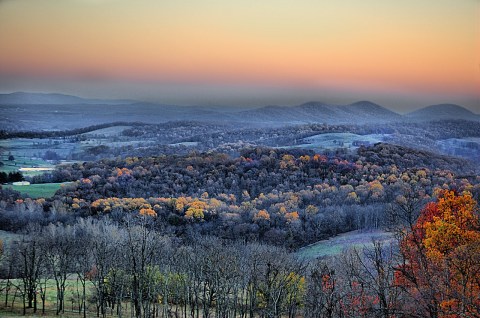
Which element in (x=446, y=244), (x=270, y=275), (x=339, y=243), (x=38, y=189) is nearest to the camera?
(x=446, y=244)

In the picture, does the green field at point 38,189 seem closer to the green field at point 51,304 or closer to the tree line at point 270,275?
the tree line at point 270,275

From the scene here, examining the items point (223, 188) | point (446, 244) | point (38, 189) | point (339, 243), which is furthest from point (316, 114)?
point (446, 244)

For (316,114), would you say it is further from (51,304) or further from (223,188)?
(51,304)

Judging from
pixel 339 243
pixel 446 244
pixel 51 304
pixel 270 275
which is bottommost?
pixel 339 243

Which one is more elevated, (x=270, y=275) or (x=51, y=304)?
(x=270, y=275)

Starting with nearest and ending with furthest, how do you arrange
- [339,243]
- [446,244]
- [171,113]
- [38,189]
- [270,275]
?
1. [446,244]
2. [270,275]
3. [339,243]
4. [38,189]
5. [171,113]

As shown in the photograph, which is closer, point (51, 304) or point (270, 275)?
point (270, 275)
